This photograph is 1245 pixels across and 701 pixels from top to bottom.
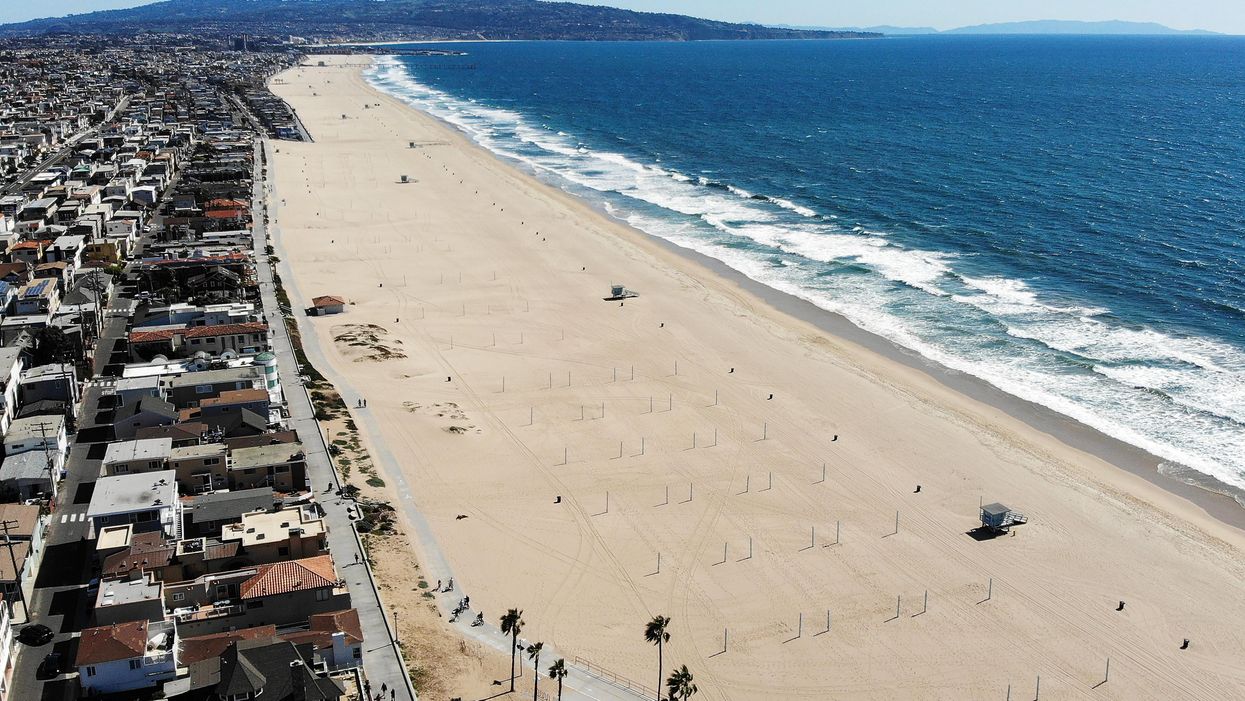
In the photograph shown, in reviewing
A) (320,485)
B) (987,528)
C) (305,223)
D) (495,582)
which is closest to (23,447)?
(320,485)

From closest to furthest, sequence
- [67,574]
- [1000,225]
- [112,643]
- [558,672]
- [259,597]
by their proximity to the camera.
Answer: [112,643] → [558,672] → [259,597] → [67,574] → [1000,225]

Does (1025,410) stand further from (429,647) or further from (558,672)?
(429,647)

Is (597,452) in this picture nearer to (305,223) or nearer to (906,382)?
(906,382)

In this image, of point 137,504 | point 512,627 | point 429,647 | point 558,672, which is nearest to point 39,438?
point 137,504

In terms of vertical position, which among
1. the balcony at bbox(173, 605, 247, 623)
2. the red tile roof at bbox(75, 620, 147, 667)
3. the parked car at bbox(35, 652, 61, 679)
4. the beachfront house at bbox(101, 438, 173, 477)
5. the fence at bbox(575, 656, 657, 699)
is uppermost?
the beachfront house at bbox(101, 438, 173, 477)

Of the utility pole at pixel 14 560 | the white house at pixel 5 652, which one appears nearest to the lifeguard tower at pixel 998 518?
the white house at pixel 5 652

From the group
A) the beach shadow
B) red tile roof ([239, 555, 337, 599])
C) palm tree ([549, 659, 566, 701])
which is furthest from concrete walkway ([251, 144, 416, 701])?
the beach shadow

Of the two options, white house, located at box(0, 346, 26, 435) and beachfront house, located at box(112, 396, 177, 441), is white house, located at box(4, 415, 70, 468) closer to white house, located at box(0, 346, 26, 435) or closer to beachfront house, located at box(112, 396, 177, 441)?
white house, located at box(0, 346, 26, 435)
